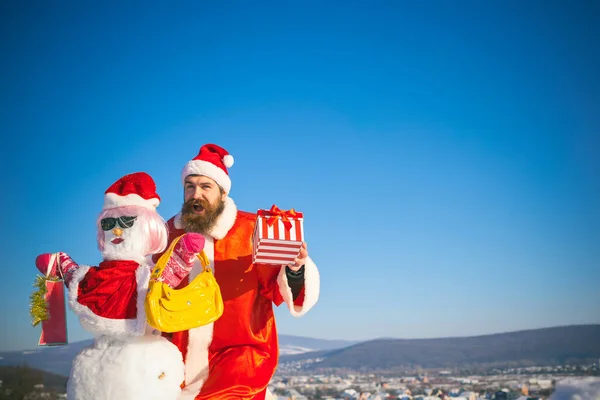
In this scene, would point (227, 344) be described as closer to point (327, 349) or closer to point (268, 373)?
point (268, 373)

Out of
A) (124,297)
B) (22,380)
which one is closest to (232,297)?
(124,297)

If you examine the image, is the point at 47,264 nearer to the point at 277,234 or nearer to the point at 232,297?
the point at 232,297

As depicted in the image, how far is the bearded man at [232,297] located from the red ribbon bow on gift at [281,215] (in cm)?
19

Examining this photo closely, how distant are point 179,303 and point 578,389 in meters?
2.88

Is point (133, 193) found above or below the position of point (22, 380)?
above

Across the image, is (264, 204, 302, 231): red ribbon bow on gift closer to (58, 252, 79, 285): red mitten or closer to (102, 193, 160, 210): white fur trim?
(102, 193, 160, 210): white fur trim

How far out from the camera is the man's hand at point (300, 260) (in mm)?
2734

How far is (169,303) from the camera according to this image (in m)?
2.30

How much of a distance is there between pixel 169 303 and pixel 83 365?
490mm

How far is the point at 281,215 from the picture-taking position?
264cm

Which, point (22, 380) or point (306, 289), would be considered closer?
point (306, 289)

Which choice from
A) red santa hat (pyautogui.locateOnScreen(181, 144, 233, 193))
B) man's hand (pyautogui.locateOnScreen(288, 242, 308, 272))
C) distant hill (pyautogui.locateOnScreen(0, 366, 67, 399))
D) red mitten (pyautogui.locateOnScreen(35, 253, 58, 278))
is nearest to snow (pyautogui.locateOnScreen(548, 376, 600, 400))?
man's hand (pyautogui.locateOnScreen(288, 242, 308, 272))

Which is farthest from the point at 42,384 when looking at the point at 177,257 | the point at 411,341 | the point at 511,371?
the point at 411,341

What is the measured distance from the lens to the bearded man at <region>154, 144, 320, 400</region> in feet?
9.29
